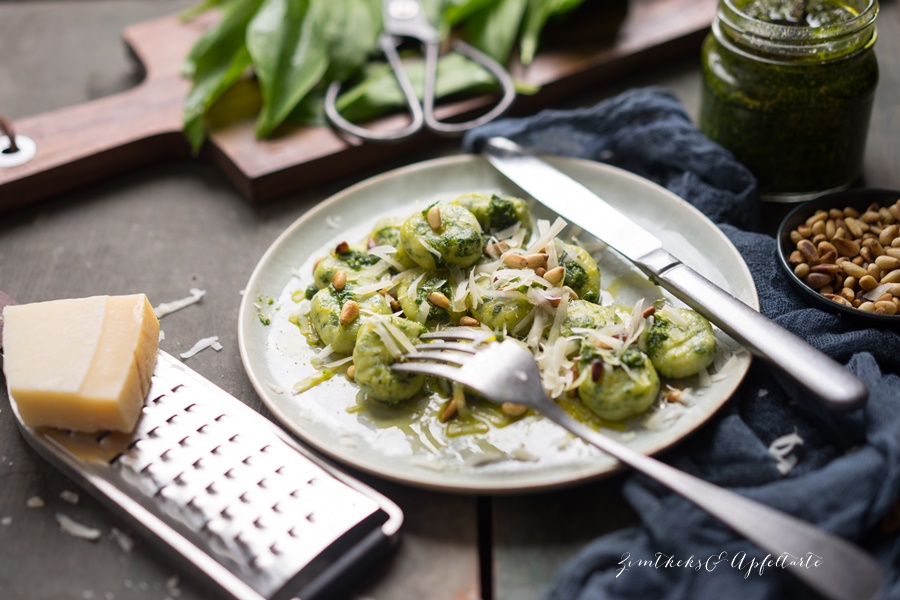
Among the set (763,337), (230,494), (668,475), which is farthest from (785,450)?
(230,494)

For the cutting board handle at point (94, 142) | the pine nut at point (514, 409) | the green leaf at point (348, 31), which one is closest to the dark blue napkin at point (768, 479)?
the pine nut at point (514, 409)

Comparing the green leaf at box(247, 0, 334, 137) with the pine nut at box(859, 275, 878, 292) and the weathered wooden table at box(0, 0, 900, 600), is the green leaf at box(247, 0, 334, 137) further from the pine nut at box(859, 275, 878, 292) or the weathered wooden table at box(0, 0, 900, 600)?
the pine nut at box(859, 275, 878, 292)

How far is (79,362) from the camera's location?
2.01 metres

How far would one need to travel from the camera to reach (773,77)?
2570 millimetres

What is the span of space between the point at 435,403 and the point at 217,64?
6.59 feet

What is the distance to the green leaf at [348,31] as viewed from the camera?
10.9 feet

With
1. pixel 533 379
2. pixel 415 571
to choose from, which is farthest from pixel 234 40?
pixel 415 571

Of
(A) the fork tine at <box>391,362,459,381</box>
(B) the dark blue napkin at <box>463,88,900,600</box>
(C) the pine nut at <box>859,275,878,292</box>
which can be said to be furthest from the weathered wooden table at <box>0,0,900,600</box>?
(C) the pine nut at <box>859,275,878,292</box>

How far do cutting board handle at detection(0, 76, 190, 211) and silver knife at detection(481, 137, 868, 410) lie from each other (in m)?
1.30

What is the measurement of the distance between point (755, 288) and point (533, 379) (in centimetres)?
75

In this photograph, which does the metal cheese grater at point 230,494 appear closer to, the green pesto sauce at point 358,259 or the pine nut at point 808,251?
the green pesto sauce at point 358,259

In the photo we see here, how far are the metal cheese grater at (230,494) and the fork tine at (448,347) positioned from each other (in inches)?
15.3

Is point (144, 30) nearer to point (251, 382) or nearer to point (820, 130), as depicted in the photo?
point (251, 382)

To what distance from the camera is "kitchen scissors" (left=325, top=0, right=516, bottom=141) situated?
3.02 meters
